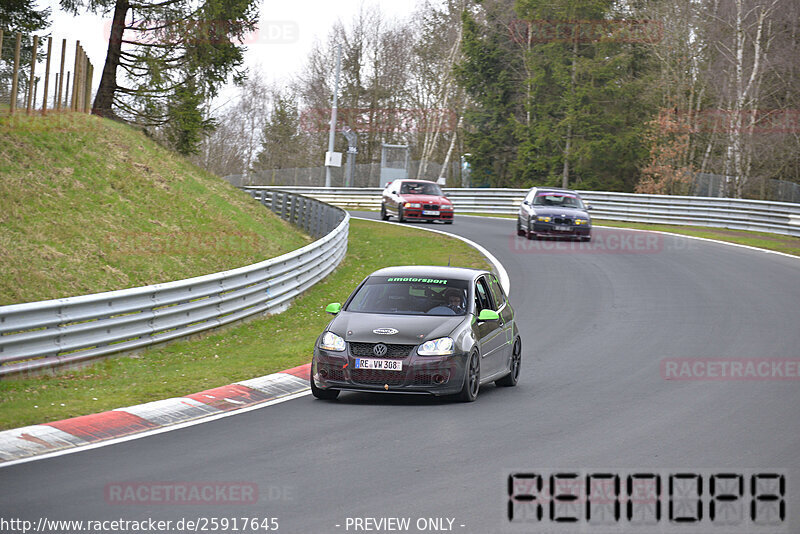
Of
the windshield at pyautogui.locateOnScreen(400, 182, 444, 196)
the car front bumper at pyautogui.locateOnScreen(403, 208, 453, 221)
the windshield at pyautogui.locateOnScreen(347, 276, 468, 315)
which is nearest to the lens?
the windshield at pyautogui.locateOnScreen(347, 276, 468, 315)

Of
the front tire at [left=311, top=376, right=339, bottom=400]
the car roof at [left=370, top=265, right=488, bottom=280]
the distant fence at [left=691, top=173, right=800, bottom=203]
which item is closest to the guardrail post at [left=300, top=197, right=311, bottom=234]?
the distant fence at [left=691, top=173, right=800, bottom=203]

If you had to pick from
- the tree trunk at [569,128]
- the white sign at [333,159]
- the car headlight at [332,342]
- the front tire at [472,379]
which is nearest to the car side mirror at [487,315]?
the front tire at [472,379]

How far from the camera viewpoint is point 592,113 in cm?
5625

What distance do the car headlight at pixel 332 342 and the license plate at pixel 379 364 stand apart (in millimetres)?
270

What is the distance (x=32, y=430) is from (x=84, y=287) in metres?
9.21

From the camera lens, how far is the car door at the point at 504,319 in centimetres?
1214

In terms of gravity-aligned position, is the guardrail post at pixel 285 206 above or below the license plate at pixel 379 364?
above

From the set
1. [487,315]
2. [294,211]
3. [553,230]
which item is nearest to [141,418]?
[487,315]

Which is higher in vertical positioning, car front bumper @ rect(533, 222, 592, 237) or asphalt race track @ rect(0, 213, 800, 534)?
car front bumper @ rect(533, 222, 592, 237)

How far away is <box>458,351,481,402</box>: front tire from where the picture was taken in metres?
10.8

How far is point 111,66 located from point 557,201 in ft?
47.7

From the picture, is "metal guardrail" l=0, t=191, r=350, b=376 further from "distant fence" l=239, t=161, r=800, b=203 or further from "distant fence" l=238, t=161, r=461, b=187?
"distant fence" l=238, t=161, r=461, b=187

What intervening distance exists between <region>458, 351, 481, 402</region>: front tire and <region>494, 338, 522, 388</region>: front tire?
1.08 metres

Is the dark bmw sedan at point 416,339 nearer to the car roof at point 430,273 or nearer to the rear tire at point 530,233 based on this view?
the car roof at point 430,273
